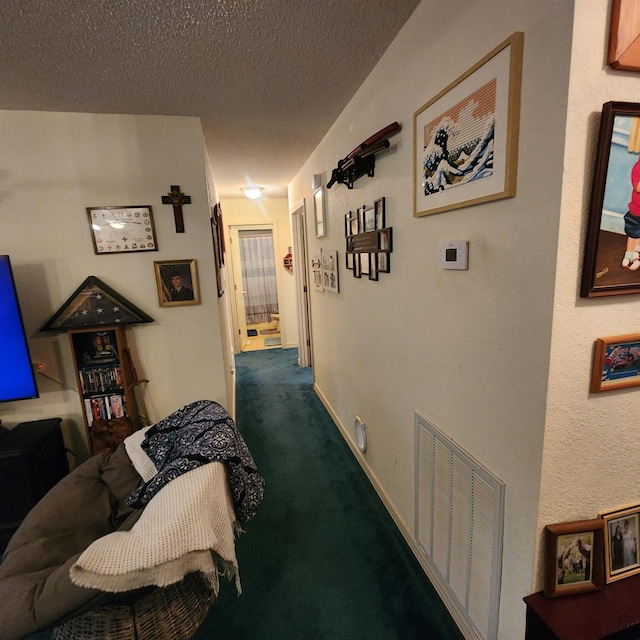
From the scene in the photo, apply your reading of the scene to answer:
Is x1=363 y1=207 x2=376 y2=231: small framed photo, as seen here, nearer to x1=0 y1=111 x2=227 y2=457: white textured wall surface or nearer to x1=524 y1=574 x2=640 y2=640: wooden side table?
x1=0 y1=111 x2=227 y2=457: white textured wall surface

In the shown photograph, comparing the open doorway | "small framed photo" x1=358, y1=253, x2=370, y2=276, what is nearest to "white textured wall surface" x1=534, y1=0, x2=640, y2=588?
"small framed photo" x1=358, y1=253, x2=370, y2=276

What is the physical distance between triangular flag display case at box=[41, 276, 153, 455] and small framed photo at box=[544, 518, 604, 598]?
217 centimetres

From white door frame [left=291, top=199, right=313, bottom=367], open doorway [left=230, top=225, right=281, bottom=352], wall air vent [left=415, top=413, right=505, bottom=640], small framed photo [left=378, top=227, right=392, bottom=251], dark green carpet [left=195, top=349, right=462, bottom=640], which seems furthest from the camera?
open doorway [left=230, top=225, right=281, bottom=352]

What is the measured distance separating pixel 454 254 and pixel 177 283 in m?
1.76

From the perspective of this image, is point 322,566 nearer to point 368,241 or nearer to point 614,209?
point 368,241

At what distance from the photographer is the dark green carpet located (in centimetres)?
134

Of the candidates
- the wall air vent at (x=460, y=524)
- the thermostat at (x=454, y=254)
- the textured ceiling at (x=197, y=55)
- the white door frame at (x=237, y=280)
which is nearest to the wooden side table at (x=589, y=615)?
the wall air vent at (x=460, y=524)

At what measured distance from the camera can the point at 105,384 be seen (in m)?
2.09

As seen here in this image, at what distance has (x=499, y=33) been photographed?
2.94ft

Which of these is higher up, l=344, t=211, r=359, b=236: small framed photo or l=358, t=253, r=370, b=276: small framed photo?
l=344, t=211, r=359, b=236: small framed photo

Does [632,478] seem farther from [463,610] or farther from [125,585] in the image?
[125,585]

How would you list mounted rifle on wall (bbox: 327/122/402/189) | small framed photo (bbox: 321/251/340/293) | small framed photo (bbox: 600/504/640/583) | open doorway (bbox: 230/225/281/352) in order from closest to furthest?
small framed photo (bbox: 600/504/640/583) → mounted rifle on wall (bbox: 327/122/402/189) → small framed photo (bbox: 321/251/340/293) → open doorway (bbox: 230/225/281/352)

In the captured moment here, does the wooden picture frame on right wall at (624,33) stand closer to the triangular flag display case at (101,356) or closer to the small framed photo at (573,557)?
the small framed photo at (573,557)

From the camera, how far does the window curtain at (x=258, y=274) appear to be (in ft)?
21.6
